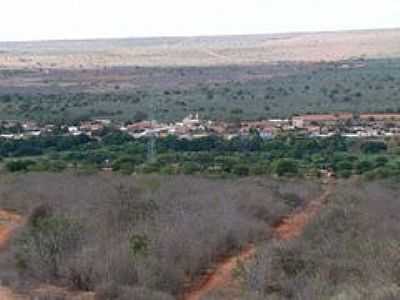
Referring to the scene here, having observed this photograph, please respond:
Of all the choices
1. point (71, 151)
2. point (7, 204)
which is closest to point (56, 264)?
point (7, 204)

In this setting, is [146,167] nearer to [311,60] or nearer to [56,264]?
[56,264]

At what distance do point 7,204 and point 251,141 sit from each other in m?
21.9

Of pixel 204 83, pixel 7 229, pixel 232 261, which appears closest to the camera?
pixel 232 261

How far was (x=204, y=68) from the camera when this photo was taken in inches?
5536

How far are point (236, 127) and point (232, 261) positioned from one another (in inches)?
1634

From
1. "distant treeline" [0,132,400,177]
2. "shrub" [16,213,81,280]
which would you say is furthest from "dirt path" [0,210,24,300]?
"distant treeline" [0,132,400,177]

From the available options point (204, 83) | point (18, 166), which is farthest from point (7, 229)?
point (204, 83)

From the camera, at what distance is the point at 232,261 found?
26.6m

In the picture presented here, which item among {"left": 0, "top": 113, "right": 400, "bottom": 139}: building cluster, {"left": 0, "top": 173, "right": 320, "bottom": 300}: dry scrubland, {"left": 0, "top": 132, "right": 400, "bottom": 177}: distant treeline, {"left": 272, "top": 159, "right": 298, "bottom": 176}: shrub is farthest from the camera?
{"left": 0, "top": 113, "right": 400, "bottom": 139}: building cluster

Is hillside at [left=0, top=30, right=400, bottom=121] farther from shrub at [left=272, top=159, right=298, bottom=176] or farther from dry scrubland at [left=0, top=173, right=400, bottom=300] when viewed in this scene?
dry scrubland at [left=0, top=173, right=400, bottom=300]

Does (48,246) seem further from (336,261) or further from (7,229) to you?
(7,229)

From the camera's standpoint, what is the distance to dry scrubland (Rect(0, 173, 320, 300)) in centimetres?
2295

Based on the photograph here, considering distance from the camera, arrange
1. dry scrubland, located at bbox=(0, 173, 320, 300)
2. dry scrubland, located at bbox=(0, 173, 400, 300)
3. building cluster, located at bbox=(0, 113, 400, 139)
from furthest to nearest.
A: building cluster, located at bbox=(0, 113, 400, 139), dry scrubland, located at bbox=(0, 173, 320, 300), dry scrubland, located at bbox=(0, 173, 400, 300)

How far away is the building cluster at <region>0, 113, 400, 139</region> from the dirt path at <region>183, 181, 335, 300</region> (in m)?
26.8
